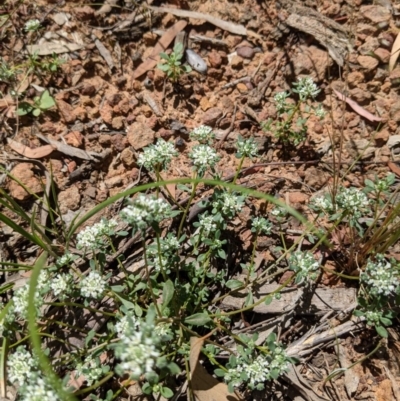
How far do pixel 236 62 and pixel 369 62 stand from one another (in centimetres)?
129

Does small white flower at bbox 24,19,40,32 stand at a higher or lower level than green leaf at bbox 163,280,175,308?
higher

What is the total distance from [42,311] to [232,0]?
349 cm

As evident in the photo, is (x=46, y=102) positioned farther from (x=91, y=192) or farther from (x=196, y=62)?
(x=196, y=62)

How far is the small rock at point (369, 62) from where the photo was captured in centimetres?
441

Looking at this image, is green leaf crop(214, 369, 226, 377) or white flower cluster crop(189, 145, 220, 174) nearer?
green leaf crop(214, 369, 226, 377)

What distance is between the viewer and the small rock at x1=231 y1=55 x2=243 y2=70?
4539mm

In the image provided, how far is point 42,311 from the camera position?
146 inches

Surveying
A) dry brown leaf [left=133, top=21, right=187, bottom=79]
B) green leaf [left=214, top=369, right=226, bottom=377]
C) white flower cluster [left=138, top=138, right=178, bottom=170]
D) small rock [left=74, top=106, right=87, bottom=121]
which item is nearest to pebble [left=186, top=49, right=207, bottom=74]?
dry brown leaf [left=133, top=21, right=187, bottom=79]

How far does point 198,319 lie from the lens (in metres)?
3.34

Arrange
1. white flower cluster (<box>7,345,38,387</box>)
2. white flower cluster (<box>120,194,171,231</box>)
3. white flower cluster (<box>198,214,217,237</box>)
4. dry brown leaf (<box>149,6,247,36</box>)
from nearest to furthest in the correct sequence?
white flower cluster (<box>120,194,171,231</box>), white flower cluster (<box>7,345,38,387</box>), white flower cluster (<box>198,214,217,237</box>), dry brown leaf (<box>149,6,247,36</box>)

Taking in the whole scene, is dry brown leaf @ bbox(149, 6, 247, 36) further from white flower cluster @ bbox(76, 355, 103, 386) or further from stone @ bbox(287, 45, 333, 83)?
white flower cluster @ bbox(76, 355, 103, 386)

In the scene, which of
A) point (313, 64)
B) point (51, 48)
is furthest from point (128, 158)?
point (313, 64)

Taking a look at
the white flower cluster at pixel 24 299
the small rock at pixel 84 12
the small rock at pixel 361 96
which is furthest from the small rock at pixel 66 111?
the small rock at pixel 361 96

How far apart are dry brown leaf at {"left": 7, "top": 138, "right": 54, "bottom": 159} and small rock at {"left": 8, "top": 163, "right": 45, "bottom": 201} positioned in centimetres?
13
